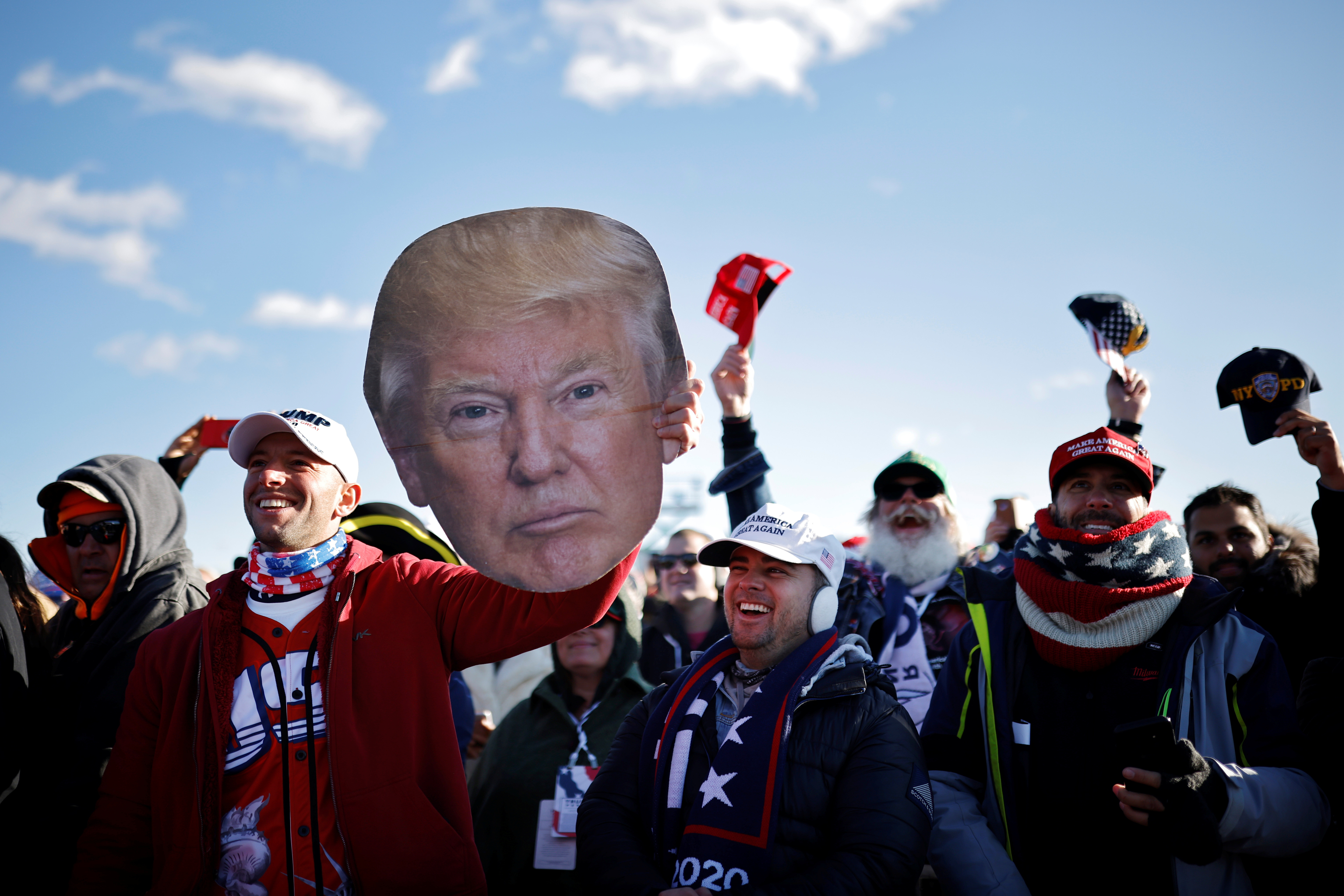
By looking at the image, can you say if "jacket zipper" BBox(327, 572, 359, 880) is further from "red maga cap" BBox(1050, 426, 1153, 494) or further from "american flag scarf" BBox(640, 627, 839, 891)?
"red maga cap" BBox(1050, 426, 1153, 494)

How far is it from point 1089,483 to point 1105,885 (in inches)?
46.1

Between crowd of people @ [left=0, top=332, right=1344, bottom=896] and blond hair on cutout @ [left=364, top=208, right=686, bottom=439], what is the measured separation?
0.21 meters

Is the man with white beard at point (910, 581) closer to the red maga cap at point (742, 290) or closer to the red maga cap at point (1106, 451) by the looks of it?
the red maga cap at point (1106, 451)

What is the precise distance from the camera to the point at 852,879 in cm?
216

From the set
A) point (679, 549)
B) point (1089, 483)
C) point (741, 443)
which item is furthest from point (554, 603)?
point (679, 549)

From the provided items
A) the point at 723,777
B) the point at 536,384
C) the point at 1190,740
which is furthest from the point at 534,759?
the point at 1190,740

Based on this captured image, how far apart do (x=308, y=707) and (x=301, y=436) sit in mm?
646

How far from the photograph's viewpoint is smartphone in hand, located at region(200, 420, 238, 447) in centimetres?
370

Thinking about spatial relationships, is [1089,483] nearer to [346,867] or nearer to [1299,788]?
[1299,788]

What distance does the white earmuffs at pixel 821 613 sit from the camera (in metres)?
2.70

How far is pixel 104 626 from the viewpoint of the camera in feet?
10.2

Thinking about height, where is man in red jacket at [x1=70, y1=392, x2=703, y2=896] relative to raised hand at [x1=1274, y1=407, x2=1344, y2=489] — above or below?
below

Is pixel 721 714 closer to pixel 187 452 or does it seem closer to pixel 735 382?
pixel 735 382

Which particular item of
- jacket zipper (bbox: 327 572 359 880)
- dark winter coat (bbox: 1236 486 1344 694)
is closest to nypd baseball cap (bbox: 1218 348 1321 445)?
dark winter coat (bbox: 1236 486 1344 694)
